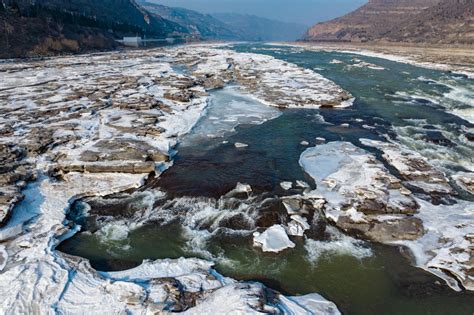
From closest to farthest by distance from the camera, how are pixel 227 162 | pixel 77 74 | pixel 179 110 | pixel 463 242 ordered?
1. pixel 463 242
2. pixel 227 162
3. pixel 179 110
4. pixel 77 74

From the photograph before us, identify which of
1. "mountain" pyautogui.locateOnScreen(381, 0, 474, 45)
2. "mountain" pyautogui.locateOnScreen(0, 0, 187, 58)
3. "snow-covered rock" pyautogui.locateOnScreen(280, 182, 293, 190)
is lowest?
"snow-covered rock" pyautogui.locateOnScreen(280, 182, 293, 190)

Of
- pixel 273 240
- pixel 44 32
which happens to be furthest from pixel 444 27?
pixel 273 240

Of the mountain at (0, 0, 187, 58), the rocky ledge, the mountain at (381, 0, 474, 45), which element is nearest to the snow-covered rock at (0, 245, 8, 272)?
the rocky ledge

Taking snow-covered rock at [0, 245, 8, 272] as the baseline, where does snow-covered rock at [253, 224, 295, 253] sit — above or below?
above

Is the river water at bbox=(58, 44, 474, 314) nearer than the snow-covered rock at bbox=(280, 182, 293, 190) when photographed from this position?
Yes

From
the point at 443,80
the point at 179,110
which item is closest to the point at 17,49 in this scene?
the point at 179,110

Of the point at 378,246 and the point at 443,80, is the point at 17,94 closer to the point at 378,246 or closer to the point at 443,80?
the point at 378,246

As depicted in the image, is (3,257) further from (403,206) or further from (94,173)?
(403,206)

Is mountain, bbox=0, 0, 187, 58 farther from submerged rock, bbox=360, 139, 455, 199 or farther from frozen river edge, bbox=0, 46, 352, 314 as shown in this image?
submerged rock, bbox=360, 139, 455, 199
